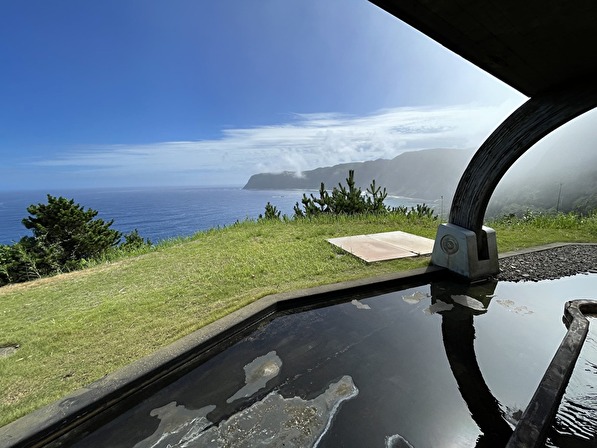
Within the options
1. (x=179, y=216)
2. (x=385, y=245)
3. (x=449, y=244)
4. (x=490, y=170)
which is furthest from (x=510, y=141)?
(x=179, y=216)

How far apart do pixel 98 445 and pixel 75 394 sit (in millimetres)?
463

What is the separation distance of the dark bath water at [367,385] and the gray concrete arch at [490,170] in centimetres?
104

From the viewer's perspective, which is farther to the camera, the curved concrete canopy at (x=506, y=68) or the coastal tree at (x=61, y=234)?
the coastal tree at (x=61, y=234)

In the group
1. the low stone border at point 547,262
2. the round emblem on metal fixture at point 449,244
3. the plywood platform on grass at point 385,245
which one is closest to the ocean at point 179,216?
Answer: the plywood platform on grass at point 385,245

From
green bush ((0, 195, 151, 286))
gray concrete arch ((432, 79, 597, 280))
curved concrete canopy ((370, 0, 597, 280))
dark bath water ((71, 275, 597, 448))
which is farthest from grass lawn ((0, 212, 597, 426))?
green bush ((0, 195, 151, 286))

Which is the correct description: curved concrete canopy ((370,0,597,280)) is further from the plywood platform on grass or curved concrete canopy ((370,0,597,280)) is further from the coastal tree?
the coastal tree

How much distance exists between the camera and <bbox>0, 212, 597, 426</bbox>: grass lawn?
7.64 ft

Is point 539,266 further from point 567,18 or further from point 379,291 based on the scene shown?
point 567,18

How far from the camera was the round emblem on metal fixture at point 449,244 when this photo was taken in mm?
4293

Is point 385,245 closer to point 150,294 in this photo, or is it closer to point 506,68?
point 506,68

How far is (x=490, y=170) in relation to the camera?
Answer: 3.80 metres

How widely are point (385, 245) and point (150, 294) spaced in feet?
14.8

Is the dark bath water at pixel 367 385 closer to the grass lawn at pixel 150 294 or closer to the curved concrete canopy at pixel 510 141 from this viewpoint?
the grass lawn at pixel 150 294

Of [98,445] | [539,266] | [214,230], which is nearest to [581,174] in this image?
[539,266]
